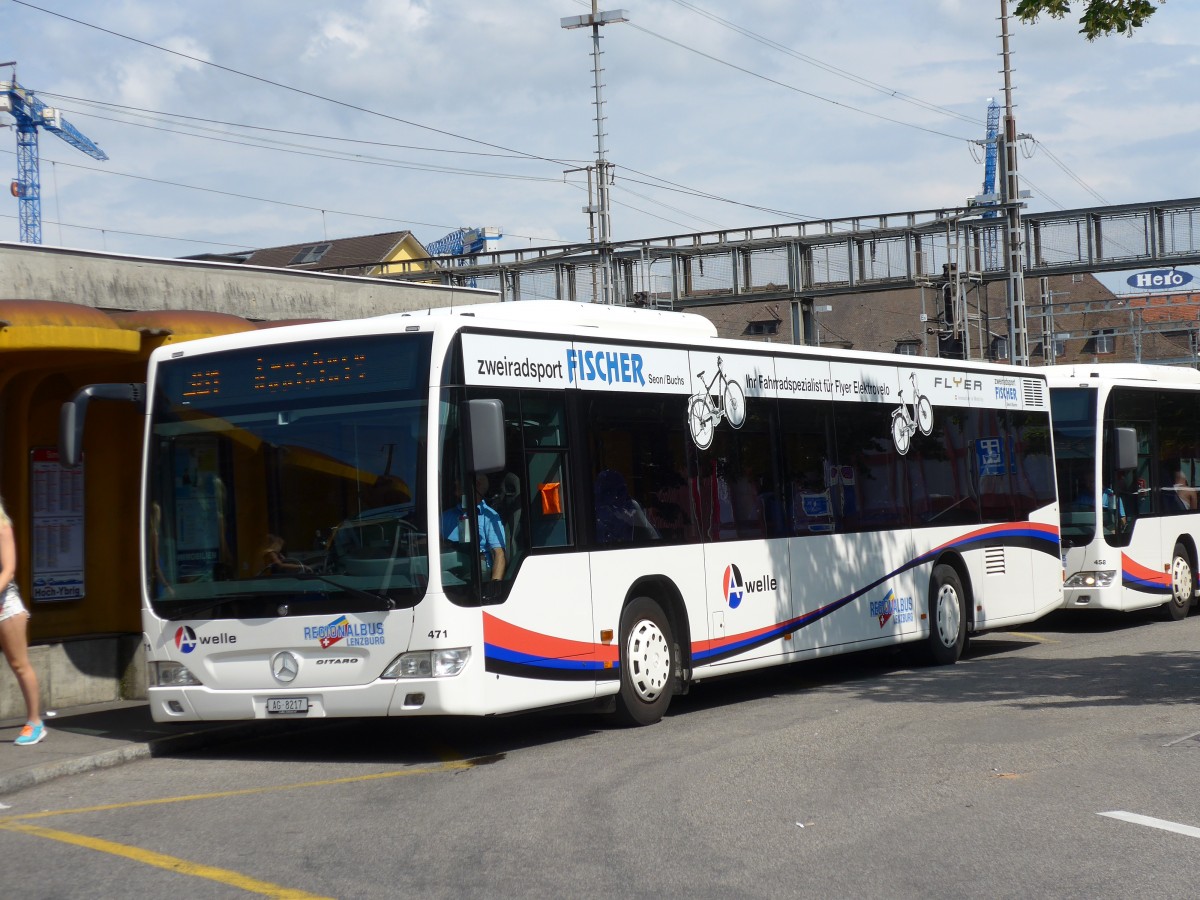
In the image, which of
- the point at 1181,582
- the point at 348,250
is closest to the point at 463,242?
the point at 348,250

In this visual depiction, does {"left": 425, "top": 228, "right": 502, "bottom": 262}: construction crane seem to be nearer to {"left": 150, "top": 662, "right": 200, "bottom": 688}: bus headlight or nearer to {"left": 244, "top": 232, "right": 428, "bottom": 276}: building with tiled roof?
{"left": 244, "top": 232, "right": 428, "bottom": 276}: building with tiled roof

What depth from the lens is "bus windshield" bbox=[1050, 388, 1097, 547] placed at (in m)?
19.6

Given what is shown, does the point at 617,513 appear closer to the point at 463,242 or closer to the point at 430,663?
the point at 430,663

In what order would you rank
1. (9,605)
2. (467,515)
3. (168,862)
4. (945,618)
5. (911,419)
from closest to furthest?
(168,862), (467,515), (9,605), (911,419), (945,618)

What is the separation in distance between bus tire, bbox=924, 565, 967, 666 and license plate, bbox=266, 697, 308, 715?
25.2 feet

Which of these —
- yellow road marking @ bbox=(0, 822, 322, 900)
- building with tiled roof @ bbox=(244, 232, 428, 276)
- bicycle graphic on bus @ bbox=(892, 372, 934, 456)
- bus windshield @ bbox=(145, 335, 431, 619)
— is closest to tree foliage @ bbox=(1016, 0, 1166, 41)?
bicycle graphic on bus @ bbox=(892, 372, 934, 456)

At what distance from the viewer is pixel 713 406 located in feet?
42.0

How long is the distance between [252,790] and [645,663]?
11.0 feet

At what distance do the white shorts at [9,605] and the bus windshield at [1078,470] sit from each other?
518 inches

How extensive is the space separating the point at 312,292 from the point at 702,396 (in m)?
6.71

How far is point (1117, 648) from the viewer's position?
17000mm

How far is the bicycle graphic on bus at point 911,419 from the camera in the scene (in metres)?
15.5

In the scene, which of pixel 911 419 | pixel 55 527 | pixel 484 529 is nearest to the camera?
pixel 484 529

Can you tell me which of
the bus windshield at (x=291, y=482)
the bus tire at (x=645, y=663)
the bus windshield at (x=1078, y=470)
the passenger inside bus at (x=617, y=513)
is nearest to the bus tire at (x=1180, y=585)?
the bus windshield at (x=1078, y=470)
